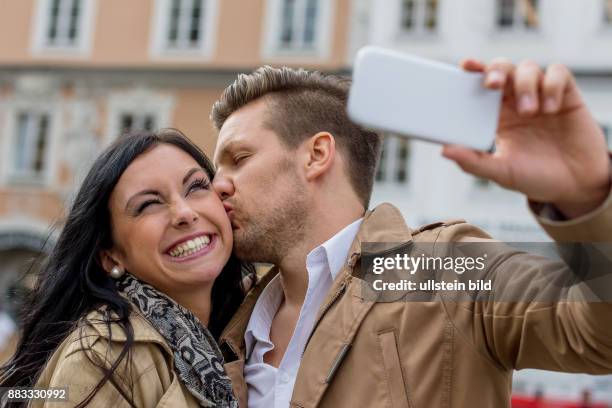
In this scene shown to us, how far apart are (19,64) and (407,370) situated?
62.4ft

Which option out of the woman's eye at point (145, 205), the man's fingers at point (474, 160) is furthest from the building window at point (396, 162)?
the man's fingers at point (474, 160)

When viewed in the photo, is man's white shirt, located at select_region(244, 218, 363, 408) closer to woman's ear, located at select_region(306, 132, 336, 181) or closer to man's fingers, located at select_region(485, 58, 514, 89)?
woman's ear, located at select_region(306, 132, 336, 181)

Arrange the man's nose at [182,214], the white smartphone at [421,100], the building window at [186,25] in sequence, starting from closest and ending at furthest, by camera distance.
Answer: the white smartphone at [421,100] < the man's nose at [182,214] < the building window at [186,25]

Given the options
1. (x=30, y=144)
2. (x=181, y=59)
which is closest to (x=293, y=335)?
(x=181, y=59)

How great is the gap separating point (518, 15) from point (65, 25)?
10.4m

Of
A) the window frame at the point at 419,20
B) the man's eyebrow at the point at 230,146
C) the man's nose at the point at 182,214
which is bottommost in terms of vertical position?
the man's nose at the point at 182,214

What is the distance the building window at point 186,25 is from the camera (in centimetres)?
1897

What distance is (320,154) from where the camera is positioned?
3.11 m

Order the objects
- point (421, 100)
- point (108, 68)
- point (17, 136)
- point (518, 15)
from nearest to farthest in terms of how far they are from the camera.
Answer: point (421, 100) < point (518, 15) < point (108, 68) < point (17, 136)

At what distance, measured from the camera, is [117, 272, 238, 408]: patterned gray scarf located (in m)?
2.58

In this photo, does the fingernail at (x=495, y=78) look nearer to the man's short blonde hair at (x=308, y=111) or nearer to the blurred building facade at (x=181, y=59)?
the man's short blonde hair at (x=308, y=111)

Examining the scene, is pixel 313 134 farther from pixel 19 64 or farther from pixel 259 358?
pixel 19 64

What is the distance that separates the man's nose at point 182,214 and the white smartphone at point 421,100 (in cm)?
144

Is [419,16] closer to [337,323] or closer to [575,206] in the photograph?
[337,323]
